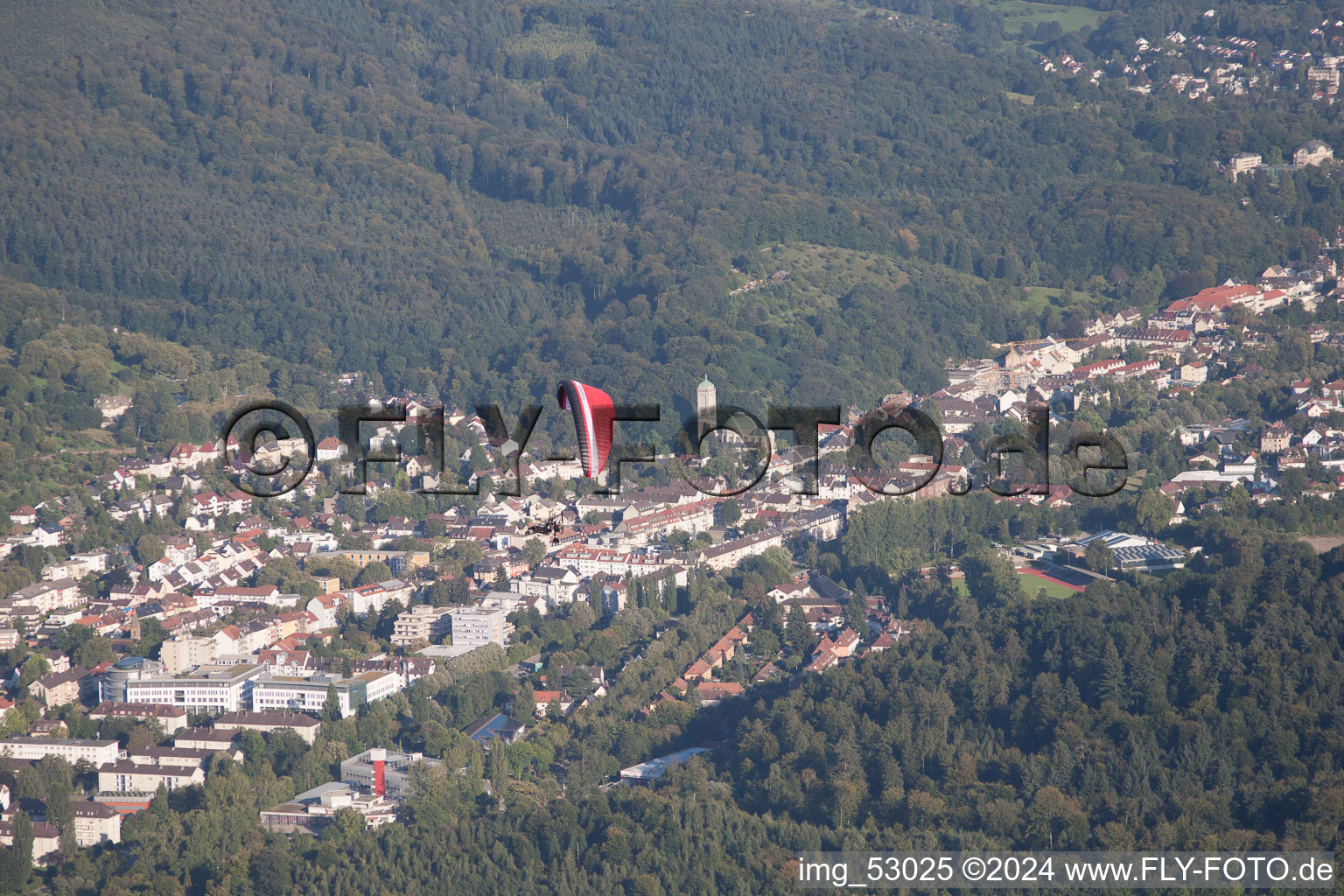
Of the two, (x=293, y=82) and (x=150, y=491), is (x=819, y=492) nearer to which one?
(x=150, y=491)

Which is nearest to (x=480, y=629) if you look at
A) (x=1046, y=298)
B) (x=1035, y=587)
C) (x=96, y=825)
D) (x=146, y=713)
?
(x=146, y=713)

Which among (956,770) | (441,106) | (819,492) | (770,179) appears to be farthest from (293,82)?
(956,770)

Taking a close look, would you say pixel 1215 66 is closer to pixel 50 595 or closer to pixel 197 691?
pixel 50 595

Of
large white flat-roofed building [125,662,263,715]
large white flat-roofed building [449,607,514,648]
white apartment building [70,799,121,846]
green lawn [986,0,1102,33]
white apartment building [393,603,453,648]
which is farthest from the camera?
green lawn [986,0,1102,33]

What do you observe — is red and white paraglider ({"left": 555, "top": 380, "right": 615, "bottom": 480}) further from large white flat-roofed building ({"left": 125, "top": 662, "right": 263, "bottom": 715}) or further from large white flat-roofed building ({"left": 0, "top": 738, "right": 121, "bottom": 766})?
large white flat-roofed building ({"left": 125, "top": 662, "right": 263, "bottom": 715})

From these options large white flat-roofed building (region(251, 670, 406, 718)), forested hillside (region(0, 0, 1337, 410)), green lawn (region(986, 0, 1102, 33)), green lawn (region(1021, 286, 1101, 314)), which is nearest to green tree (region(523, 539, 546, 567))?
large white flat-roofed building (region(251, 670, 406, 718))

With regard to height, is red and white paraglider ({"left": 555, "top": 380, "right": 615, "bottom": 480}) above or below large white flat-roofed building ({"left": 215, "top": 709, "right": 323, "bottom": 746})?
above
